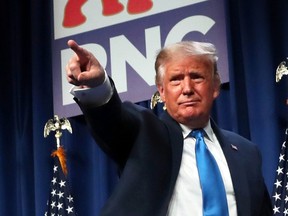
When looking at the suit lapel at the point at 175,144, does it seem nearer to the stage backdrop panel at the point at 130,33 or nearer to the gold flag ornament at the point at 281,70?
the gold flag ornament at the point at 281,70

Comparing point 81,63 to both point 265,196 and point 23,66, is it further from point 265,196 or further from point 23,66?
point 23,66

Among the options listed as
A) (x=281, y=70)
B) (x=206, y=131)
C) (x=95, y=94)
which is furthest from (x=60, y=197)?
(x=95, y=94)

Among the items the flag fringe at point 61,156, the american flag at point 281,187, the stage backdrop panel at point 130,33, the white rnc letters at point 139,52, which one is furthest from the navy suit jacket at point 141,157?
the flag fringe at point 61,156

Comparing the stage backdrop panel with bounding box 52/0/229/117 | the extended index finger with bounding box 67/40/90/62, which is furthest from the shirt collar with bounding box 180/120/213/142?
the stage backdrop panel with bounding box 52/0/229/117

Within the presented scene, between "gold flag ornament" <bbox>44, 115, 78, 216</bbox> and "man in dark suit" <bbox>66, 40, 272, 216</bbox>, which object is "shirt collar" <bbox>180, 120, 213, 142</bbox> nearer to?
"man in dark suit" <bbox>66, 40, 272, 216</bbox>

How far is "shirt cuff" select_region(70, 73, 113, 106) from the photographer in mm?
1234

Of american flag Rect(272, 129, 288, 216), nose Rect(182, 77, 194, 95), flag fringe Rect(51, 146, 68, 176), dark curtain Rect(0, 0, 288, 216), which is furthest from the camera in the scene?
flag fringe Rect(51, 146, 68, 176)

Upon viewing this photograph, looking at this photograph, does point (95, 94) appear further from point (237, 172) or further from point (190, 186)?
point (237, 172)

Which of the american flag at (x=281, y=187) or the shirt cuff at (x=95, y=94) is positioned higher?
the shirt cuff at (x=95, y=94)

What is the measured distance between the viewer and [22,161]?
3.52 metres

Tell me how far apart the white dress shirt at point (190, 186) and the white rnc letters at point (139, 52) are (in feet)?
5.47

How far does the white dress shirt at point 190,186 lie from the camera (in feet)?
4.46

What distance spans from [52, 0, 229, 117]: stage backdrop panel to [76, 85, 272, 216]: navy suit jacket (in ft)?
5.24

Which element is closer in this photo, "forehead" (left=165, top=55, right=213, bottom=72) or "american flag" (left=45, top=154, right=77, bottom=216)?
"forehead" (left=165, top=55, right=213, bottom=72)
